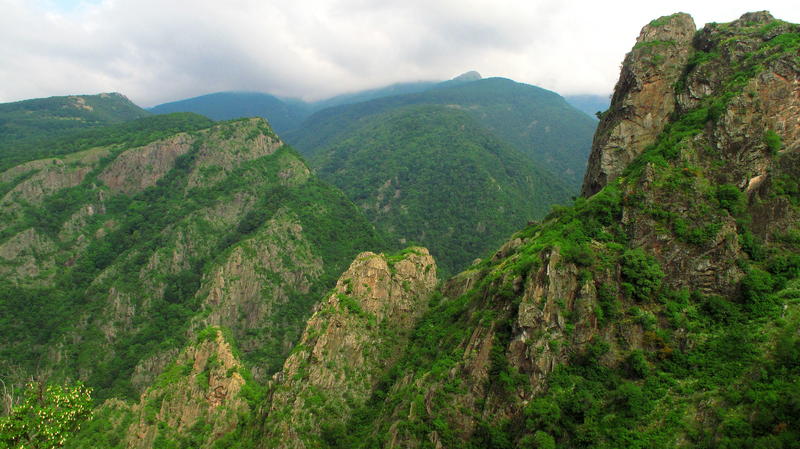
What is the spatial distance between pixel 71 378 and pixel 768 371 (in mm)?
132570

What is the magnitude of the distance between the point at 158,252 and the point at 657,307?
13325cm

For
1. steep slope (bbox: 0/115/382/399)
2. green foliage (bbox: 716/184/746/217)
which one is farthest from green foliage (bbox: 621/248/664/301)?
steep slope (bbox: 0/115/382/399)

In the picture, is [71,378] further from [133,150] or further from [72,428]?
[133,150]

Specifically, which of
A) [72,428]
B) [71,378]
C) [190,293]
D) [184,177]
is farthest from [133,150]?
[72,428]

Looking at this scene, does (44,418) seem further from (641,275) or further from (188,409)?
(641,275)

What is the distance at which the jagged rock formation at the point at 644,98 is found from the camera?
46875 millimetres

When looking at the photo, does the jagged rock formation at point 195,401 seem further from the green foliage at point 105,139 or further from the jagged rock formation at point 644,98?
the green foliage at point 105,139

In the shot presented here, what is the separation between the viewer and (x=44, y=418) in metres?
39.0

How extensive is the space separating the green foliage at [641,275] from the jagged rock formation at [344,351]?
99.4 feet

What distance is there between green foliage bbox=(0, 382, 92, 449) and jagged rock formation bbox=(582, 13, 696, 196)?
6277 centimetres

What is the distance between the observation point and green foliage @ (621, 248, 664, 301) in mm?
34469

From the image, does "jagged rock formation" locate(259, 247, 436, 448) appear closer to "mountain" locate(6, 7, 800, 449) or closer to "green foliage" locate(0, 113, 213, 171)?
"mountain" locate(6, 7, 800, 449)

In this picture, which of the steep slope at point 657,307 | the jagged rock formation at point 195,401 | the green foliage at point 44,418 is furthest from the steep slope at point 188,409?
the steep slope at point 657,307

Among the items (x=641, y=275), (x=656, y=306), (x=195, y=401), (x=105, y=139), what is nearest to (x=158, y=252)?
(x=105, y=139)
